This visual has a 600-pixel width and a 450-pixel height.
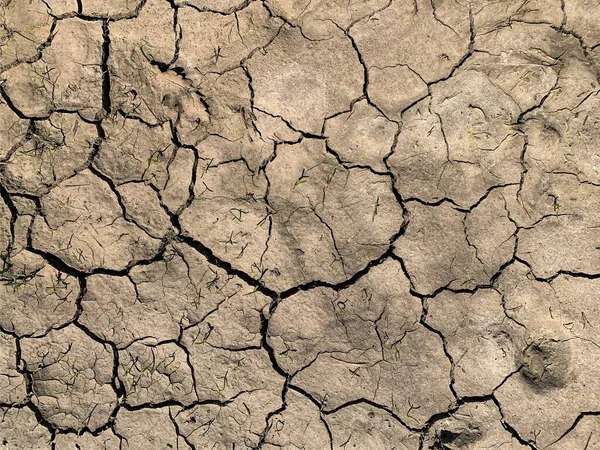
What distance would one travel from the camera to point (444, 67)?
11.0ft

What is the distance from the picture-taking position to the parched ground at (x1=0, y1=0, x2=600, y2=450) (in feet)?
10.8

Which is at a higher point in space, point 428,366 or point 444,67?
point 444,67

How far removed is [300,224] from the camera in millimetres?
3326

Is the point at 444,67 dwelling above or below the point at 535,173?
above

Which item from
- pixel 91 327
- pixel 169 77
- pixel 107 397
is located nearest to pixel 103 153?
pixel 169 77

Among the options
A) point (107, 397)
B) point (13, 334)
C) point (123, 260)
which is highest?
point (123, 260)

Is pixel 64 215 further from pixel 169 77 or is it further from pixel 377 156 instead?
pixel 377 156

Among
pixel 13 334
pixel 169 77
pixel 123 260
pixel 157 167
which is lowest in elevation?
pixel 13 334

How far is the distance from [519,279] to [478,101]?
953 mm

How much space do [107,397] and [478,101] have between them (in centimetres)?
247

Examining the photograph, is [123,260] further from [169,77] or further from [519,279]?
[519,279]

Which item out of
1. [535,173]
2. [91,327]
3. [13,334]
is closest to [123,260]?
[91,327]

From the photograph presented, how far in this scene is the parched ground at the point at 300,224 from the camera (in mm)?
3277

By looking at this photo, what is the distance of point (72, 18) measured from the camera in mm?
3316
